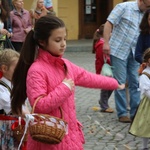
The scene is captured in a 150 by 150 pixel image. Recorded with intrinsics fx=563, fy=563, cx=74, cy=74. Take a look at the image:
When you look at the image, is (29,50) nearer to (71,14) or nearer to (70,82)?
(70,82)

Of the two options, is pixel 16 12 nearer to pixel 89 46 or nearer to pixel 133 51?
pixel 133 51

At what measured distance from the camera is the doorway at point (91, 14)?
24141mm

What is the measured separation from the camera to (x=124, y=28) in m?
7.70

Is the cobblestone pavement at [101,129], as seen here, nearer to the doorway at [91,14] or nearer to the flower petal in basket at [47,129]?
the flower petal in basket at [47,129]

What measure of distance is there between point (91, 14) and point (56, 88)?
21292 mm

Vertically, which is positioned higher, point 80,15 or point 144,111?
point 144,111

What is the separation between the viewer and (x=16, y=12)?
10.1 m

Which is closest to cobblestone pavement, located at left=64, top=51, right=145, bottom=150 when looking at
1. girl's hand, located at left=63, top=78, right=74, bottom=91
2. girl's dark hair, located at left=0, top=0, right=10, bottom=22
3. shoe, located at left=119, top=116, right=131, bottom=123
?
shoe, located at left=119, top=116, right=131, bottom=123

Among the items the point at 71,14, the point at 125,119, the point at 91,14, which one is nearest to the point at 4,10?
the point at 125,119

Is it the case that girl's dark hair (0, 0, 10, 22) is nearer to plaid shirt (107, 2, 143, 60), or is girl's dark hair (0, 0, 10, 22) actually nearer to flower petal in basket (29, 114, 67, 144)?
plaid shirt (107, 2, 143, 60)

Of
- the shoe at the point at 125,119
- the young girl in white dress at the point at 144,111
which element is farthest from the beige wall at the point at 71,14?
the young girl in white dress at the point at 144,111

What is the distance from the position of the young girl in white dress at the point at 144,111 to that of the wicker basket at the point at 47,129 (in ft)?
9.32

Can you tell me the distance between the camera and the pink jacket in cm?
346

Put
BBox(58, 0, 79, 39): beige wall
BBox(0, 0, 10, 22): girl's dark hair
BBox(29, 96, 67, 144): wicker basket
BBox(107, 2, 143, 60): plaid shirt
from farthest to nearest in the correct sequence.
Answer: BBox(58, 0, 79, 39): beige wall < BBox(0, 0, 10, 22): girl's dark hair < BBox(107, 2, 143, 60): plaid shirt < BBox(29, 96, 67, 144): wicker basket
